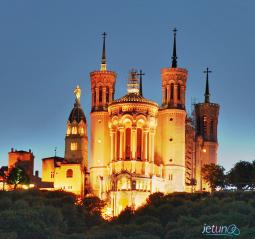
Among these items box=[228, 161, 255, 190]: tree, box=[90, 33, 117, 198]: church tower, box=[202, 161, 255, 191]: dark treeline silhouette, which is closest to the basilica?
box=[90, 33, 117, 198]: church tower

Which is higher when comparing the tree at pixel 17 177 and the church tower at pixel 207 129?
the church tower at pixel 207 129

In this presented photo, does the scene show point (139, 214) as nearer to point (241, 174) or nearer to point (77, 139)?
point (241, 174)

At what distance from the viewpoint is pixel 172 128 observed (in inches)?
6447

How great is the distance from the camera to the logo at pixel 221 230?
121m

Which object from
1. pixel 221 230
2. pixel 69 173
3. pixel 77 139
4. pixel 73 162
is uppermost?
pixel 77 139

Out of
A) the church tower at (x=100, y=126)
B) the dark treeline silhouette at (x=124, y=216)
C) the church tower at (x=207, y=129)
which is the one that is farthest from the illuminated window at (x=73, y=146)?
the dark treeline silhouette at (x=124, y=216)

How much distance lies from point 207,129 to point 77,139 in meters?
16.4

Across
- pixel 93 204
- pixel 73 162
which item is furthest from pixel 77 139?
pixel 93 204

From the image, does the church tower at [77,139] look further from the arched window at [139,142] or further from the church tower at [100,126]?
the arched window at [139,142]

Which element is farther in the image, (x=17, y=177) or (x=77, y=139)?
(x=77, y=139)

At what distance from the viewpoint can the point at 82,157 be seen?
570ft

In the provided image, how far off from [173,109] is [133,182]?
11.2 metres

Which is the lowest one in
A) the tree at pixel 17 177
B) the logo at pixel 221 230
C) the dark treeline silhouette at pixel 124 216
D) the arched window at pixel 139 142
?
the logo at pixel 221 230

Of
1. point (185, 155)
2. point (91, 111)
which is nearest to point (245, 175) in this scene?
point (185, 155)
